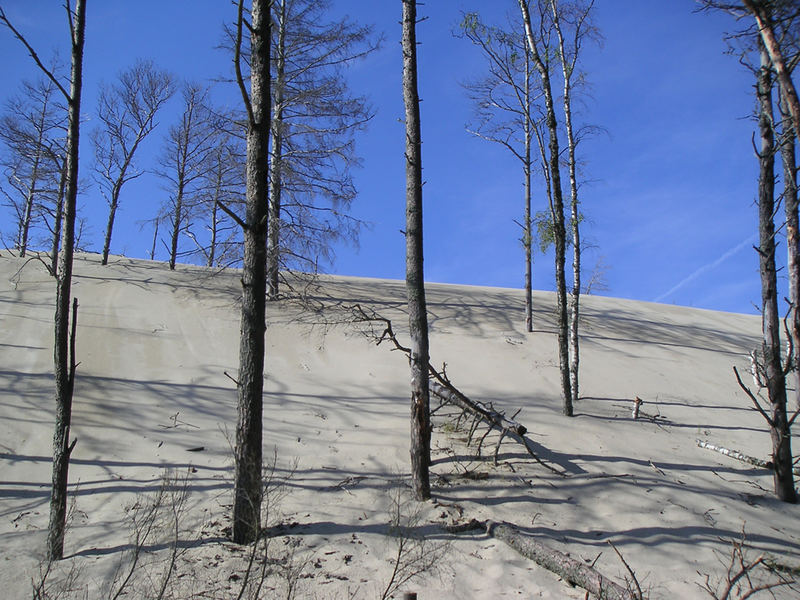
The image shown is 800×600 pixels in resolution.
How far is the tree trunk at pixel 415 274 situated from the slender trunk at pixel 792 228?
4.17 m

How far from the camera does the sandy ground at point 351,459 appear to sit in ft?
16.3

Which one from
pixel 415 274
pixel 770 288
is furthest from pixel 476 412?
pixel 770 288

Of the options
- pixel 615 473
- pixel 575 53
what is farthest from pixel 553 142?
pixel 615 473

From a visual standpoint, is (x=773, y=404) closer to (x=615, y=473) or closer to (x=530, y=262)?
(x=615, y=473)

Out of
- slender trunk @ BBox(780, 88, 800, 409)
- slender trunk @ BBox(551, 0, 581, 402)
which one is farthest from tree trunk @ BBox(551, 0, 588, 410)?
slender trunk @ BBox(780, 88, 800, 409)

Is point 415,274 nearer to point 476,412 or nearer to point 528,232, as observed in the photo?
point 476,412

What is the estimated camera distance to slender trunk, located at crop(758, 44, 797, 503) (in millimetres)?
6969

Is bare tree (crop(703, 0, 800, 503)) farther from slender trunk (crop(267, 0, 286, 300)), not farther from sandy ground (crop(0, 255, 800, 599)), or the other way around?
slender trunk (crop(267, 0, 286, 300))

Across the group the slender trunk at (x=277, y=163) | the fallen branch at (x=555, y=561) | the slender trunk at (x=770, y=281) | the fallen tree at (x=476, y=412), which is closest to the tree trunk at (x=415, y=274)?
the fallen tree at (x=476, y=412)

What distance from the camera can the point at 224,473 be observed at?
6891 millimetres

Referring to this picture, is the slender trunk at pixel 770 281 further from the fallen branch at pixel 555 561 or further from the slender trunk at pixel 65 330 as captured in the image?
the slender trunk at pixel 65 330

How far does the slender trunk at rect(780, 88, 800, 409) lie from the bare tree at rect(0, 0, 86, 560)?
25.2 feet

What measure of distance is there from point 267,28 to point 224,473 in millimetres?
5328

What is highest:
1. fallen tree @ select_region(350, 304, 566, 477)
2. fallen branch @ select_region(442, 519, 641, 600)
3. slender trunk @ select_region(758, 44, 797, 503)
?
slender trunk @ select_region(758, 44, 797, 503)
